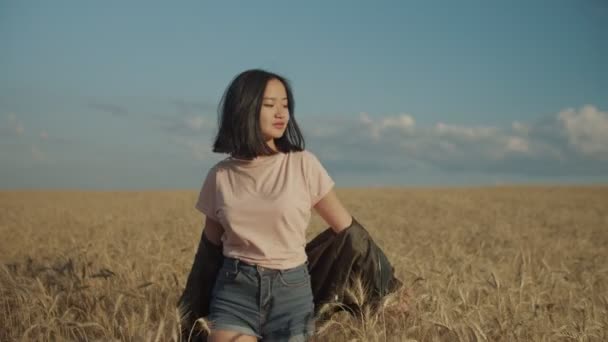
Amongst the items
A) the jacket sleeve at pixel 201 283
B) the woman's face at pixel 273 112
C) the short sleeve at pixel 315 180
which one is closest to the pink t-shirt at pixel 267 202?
the short sleeve at pixel 315 180

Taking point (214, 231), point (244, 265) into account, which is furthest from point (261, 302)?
point (214, 231)

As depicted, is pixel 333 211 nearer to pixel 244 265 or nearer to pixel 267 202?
pixel 267 202

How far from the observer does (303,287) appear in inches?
115

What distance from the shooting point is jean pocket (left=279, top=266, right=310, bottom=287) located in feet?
9.36

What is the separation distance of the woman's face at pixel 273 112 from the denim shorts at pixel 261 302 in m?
0.69

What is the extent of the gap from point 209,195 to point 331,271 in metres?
0.86

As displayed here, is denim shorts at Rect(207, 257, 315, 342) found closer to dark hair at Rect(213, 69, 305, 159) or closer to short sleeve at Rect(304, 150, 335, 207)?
short sleeve at Rect(304, 150, 335, 207)

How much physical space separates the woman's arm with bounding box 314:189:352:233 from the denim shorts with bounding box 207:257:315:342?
39 cm

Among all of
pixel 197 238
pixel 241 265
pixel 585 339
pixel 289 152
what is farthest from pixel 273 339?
pixel 197 238

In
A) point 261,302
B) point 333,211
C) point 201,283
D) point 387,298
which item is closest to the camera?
point 261,302

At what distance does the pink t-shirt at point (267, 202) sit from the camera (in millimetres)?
2854

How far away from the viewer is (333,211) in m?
3.16

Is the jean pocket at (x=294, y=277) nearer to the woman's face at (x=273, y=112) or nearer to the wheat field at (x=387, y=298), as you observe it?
the wheat field at (x=387, y=298)

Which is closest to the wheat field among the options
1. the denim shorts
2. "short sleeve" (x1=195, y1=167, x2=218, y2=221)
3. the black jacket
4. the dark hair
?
the black jacket
